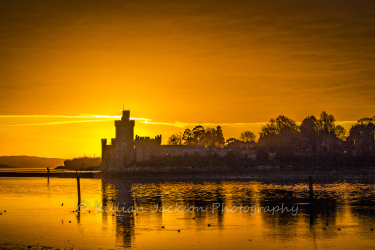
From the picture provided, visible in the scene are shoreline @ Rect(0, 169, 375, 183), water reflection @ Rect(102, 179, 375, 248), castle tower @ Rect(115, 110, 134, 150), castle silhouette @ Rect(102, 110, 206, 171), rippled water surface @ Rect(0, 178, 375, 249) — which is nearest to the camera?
rippled water surface @ Rect(0, 178, 375, 249)

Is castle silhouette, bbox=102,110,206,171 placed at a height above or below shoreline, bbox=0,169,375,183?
above

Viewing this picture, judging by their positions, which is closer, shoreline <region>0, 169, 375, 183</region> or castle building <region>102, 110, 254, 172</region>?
shoreline <region>0, 169, 375, 183</region>

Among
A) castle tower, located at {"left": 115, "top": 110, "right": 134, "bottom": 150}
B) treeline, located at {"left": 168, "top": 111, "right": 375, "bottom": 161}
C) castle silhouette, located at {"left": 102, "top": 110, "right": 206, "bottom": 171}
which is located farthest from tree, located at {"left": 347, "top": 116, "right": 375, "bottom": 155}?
castle tower, located at {"left": 115, "top": 110, "right": 134, "bottom": 150}

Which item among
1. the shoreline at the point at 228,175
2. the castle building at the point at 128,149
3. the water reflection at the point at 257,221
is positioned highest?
the castle building at the point at 128,149

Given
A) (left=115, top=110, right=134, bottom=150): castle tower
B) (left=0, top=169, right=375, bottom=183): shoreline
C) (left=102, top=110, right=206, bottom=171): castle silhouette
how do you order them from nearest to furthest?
(left=0, top=169, right=375, bottom=183): shoreline → (left=102, top=110, right=206, bottom=171): castle silhouette → (left=115, top=110, right=134, bottom=150): castle tower

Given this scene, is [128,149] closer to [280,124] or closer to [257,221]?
[280,124]

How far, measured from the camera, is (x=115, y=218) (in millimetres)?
48875

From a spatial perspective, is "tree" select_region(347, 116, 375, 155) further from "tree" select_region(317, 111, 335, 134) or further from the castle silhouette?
the castle silhouette

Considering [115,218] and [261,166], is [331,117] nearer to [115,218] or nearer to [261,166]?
[261,166]

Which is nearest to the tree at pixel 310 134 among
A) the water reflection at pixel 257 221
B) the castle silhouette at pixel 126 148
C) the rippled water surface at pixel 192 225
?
the castle silhouette at pixel 126 148

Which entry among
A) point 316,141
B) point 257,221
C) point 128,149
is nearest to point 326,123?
point 316,141

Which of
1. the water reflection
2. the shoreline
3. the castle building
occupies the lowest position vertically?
the water reflection

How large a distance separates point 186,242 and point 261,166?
142 metres

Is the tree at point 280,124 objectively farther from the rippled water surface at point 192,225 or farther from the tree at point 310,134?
the rippled water surface at point 192,225
